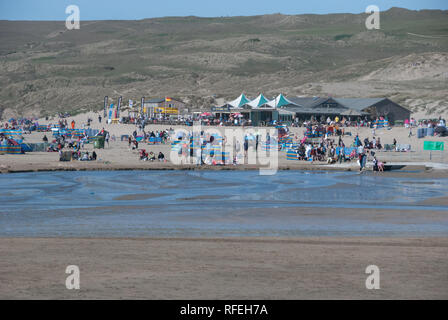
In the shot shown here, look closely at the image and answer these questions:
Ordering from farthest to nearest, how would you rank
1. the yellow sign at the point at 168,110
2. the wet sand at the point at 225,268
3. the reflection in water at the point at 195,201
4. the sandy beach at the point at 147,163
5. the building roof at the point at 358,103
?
the yellow sign at the point at 168,110
the building roof at the point at 358,103
the sandy beach at the point at 147,163
the reflection in water at the point at 195,201
the wet sand at the point at 225,268

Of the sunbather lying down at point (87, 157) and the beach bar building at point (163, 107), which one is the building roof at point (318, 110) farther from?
the sunbather lying down at point (87, 157)

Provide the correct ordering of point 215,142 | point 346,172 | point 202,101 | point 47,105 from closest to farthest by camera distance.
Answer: point 346,172
point 215,142
point 202,101
point 47,105

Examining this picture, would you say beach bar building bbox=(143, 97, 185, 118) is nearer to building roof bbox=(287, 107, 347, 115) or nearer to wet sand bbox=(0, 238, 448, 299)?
building roof bbox=(287, 107, 347, 115)

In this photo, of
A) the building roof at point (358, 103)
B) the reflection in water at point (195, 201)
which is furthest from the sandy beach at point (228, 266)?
the building roof at point (358, 103)

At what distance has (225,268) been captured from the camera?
41.1 ft

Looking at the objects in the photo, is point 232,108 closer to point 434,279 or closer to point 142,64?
point 434,279

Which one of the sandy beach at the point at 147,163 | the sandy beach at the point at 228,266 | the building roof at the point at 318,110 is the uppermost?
the building roof at the point at 318,110

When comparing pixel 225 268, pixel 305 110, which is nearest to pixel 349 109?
pixel 305 110

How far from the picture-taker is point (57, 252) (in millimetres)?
14070

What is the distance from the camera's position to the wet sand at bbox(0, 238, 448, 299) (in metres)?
10.7

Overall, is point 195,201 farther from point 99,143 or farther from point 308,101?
point 308,101

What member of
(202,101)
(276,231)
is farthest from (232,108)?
(276,231)

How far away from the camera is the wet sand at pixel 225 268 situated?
423 inches
